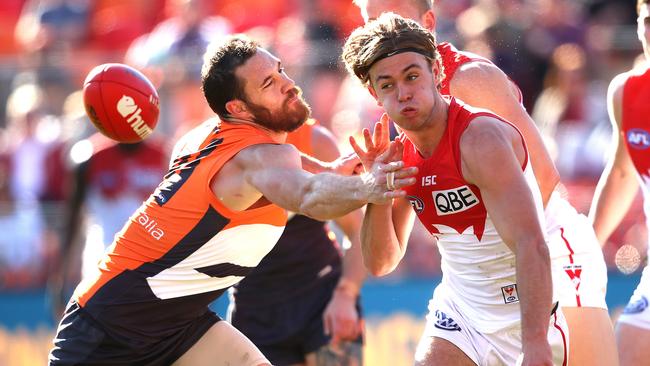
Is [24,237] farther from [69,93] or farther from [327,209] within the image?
[327,209]

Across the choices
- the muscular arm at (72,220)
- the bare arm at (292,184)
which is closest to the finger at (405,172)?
the bare arm at (292,184)

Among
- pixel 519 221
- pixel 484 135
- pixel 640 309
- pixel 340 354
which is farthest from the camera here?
pixel 340 354

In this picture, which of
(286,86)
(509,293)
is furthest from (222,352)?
(509,293)

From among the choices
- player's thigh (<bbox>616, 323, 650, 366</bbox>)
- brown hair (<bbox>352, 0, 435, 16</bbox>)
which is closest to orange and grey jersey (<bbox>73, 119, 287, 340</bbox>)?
brown hair (<bbox>352, 0, 435, 16</bbox>)

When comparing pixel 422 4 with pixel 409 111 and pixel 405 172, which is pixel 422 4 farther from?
pixel 405 172

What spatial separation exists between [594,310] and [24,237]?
6437 mm

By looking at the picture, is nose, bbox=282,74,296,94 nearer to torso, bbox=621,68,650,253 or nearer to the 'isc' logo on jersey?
the 'isc' logo on jersey

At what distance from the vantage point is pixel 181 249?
5.29 metres

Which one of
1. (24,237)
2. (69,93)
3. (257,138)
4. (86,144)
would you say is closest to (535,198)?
(257,138)

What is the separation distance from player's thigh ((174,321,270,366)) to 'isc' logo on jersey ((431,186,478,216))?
125cm

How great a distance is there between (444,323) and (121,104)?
204 cm

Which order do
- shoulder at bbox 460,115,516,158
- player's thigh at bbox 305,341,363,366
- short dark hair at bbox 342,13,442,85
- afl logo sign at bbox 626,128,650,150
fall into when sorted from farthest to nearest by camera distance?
player's thigh at bbox 305,341,363,366 < afl logo sign at bbox 626,128,650,150 < short dark hair at bbox 342,13,442,85 < shoulder at bbox 460,115,516,158

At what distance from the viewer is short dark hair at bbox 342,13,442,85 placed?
4.80m

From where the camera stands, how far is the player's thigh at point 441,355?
5070 millimetres
